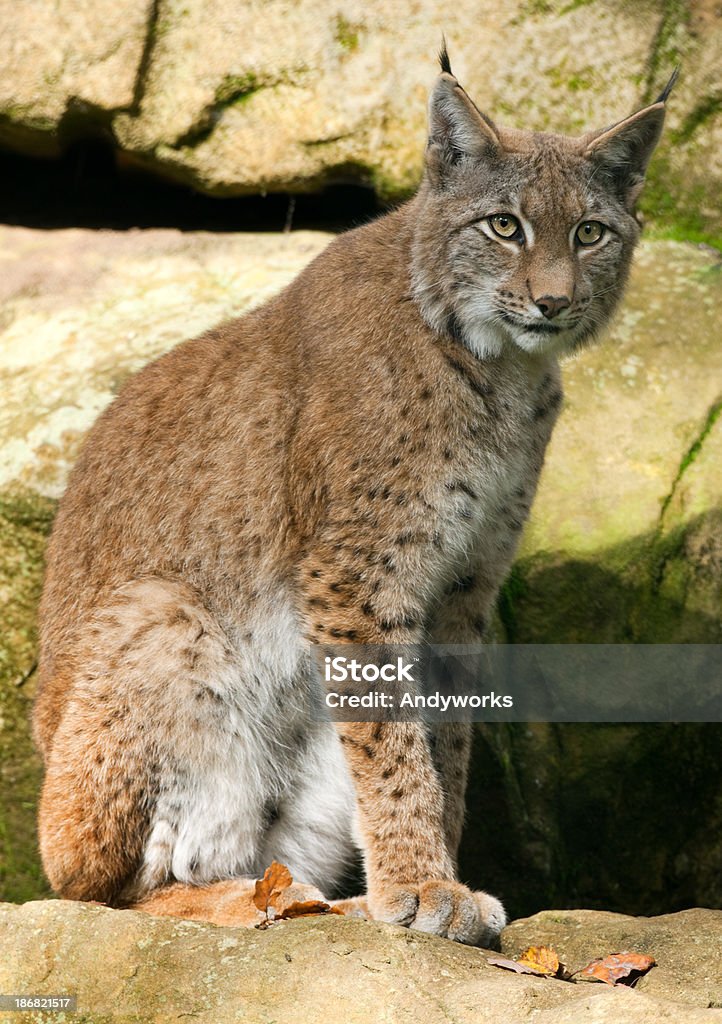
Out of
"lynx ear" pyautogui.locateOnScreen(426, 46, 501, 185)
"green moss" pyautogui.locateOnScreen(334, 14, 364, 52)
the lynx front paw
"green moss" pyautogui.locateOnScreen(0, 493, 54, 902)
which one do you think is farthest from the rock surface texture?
"green moss" pyautogui.locateOnScreen(334, 14, 364, 52)

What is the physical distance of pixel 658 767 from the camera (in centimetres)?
539

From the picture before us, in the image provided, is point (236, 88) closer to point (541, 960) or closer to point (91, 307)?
point (91, 307)

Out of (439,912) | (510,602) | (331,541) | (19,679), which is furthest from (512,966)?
(19,679)

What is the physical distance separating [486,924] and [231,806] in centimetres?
97

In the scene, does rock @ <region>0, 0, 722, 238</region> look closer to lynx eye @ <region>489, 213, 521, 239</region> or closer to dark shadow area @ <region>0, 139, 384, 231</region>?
dark shadow area @ <region>0, 139, 384, 231</region>

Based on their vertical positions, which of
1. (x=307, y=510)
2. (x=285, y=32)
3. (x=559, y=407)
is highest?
(x=285, y=32)

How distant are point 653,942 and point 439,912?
679mm

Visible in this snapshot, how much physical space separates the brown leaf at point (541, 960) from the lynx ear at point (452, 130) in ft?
8.17

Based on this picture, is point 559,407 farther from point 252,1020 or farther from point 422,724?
point 252,1020

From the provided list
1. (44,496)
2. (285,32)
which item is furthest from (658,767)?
(285,32)

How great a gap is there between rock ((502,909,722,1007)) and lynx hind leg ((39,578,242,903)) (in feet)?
4.03

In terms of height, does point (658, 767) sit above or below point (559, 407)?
below

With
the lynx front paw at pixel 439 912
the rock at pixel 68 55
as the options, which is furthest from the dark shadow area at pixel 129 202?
the lynx front paw at pixel 439 912

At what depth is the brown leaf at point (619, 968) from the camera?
3525mm
